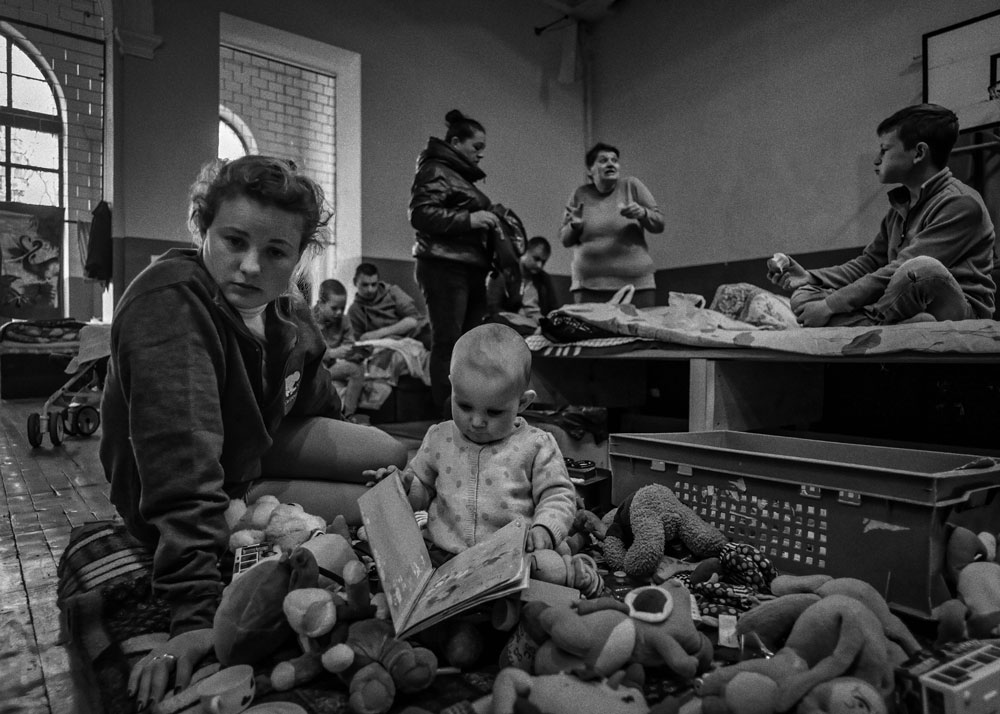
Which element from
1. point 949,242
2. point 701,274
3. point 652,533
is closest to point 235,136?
point 701,274

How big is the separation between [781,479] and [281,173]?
3.17ft

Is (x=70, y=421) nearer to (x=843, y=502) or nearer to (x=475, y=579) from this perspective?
(x=475, y=579)

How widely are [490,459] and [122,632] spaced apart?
1.87 ft

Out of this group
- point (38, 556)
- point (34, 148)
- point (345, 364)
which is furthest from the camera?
point (34, 148)

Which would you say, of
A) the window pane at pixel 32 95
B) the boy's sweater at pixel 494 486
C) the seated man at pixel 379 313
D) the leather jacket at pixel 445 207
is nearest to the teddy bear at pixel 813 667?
the boy's sweater at pixel 494 486

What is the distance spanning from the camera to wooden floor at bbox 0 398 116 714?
79 centimetres

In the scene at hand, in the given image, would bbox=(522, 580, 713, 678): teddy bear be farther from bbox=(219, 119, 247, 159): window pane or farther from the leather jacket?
bbox=(219, 119, 247, 159): window pane

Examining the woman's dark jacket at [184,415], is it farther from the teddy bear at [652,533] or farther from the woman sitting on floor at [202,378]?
the teddy bear at [652,533]

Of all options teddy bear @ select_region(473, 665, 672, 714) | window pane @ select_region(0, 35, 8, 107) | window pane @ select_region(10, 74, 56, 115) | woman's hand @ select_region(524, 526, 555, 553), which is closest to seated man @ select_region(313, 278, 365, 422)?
woman's hand @ select_region(524, 526, 555, 553)

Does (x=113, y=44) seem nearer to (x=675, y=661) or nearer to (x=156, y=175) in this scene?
(x=156, y=175)

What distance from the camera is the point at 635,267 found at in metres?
2.95

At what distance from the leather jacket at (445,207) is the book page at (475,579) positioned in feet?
5.93

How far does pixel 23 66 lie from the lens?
4.90 metres

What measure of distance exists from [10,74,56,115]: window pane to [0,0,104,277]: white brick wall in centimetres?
17
